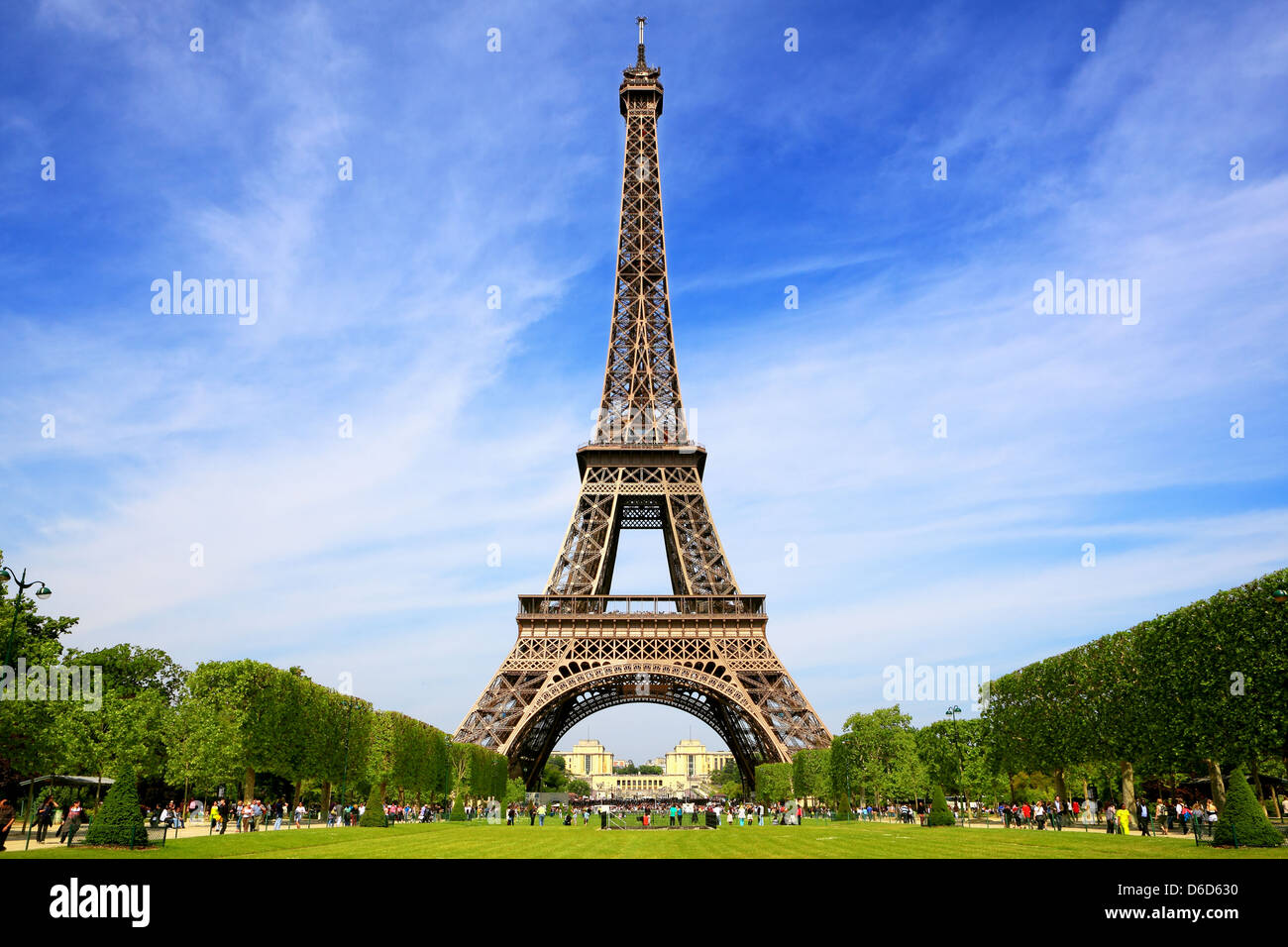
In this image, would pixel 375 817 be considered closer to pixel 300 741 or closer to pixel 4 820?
pixel 300 741

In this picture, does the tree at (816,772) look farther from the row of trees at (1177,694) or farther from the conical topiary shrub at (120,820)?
the conical topiary shrub at (120,820)

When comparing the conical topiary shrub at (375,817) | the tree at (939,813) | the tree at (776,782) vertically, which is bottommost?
the tree at (776,782)

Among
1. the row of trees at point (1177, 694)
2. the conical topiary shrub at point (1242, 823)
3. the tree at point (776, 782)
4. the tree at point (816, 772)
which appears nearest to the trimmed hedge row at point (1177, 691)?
the row of trees at point (1177, 694)

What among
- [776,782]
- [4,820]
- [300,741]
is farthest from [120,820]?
[776,782]

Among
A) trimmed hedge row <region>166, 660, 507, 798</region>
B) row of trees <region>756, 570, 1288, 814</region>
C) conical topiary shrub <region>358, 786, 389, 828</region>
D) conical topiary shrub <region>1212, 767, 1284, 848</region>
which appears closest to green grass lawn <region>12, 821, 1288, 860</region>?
conical topiary shrub <region>1212, 767, 1284, 848</region>
